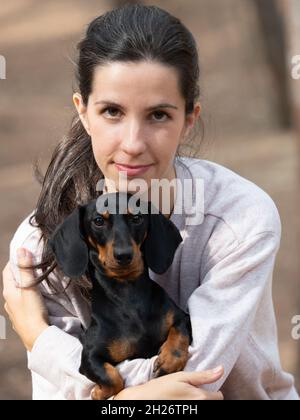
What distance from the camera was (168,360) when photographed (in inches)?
75.9

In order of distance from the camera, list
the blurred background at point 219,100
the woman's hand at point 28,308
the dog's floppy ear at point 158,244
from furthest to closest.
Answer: the blurred background at point 219,100 < the woman's hand at point 28,308 < the dog's floppy ear at point 158,244

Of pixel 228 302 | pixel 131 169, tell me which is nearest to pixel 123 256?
Result: pixel 131 169

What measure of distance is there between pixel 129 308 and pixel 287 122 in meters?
9.38

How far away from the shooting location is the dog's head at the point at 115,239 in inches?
69.1

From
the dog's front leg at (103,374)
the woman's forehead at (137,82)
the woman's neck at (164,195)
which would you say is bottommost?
the dog's front leg at (103,374)

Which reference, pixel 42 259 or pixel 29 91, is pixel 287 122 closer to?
pixel 29 91

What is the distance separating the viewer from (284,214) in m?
8.65

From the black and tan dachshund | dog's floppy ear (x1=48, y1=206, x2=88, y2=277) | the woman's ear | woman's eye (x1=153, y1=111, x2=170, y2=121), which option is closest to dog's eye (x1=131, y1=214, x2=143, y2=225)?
the black and tan dachshund

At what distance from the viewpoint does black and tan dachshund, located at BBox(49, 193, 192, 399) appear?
1800 mm

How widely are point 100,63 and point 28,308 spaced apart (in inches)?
25.2

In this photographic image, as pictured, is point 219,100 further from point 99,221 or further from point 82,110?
point 99,221

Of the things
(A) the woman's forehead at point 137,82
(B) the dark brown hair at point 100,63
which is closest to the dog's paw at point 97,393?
(B) the dark brown hair at point 100,63

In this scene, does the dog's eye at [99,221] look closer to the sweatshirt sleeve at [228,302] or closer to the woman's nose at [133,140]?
the woman's nose at [133,140]

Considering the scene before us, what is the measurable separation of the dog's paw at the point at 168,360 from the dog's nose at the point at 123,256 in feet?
0.82
